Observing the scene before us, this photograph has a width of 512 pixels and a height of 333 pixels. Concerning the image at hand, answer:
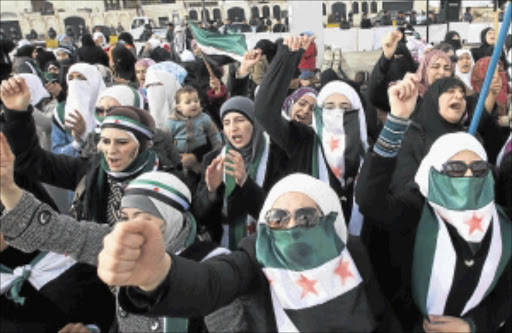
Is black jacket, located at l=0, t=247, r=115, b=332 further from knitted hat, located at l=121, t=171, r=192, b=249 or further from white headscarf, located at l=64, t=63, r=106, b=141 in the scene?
white headscarf, located at l=64, t=63, r=106, b=141

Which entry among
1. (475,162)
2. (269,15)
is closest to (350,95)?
(475,162)

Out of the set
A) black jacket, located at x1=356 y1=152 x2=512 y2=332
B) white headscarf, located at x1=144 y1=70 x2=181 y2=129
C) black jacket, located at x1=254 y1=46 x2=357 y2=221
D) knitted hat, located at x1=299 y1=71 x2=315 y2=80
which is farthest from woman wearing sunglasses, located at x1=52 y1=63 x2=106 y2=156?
black jacket, located at x1=356 y1=152 x2=512 y2=332

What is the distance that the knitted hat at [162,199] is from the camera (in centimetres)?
197

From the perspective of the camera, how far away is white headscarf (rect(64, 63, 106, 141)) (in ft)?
12.7

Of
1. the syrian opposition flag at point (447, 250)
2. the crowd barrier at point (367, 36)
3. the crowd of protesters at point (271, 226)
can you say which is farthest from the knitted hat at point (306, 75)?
the crowd barrier at point (367, 36)

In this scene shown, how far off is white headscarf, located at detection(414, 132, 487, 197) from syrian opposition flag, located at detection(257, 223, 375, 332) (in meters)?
0.65

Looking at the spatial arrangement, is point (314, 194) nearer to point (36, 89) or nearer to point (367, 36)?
point (36, 89)

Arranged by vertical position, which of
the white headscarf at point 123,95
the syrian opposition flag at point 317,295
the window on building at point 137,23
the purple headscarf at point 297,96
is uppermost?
the window on building at point 137,23

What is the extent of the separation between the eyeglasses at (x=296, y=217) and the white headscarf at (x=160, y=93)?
2933mm

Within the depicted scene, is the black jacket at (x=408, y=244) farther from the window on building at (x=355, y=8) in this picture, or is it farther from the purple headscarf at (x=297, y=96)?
the window on building at (x=355, y=8)

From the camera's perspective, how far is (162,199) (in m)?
2.03

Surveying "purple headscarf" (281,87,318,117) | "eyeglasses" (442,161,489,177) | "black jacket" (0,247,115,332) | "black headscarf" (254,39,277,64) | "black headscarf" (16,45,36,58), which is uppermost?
"black headscarf" (16,45,36,58)

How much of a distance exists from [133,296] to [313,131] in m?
1.82

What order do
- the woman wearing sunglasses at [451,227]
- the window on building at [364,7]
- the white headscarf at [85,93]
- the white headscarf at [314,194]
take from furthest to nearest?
1. the window on building at [364,7]
2. the white headscarf at [85,93]
3. the woman wearing sunglasses at [451,227]
4. the white headscarf at [314,194]
